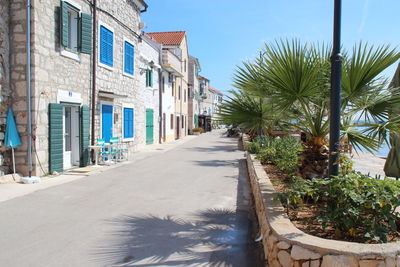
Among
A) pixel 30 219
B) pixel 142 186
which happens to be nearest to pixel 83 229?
pixel 30 219

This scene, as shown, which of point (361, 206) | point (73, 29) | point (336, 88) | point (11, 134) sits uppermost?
point (73, 29)

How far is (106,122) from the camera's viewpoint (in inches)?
481

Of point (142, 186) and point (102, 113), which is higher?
point (102, 113)

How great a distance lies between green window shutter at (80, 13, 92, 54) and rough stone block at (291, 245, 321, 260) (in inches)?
359

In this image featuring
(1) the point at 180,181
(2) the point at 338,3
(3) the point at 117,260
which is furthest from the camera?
(1) the point at 180,181

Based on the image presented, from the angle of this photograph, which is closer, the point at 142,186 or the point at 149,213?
the point at 149,213

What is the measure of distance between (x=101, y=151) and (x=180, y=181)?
4120 millimetres

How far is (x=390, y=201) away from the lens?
122 inches

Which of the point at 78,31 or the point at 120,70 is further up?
the point at 78,31

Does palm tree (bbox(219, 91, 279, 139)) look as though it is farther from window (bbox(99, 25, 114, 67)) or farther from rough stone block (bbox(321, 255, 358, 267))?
window (bbox(99, 25, 114, 67))

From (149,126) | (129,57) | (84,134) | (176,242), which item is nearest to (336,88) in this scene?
(176,242)

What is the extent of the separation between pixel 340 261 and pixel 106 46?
36.6ft

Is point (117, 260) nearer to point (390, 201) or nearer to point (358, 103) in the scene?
point (390, 201)

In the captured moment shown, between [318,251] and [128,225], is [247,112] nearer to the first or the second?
[128,225]
